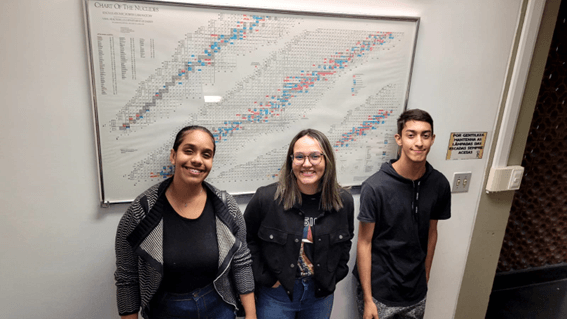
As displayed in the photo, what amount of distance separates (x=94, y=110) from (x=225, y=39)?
0.60 metres

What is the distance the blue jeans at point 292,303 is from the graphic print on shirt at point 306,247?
41mm

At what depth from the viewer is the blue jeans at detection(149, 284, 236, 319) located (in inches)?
48.2

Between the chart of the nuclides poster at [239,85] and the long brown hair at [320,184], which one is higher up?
the chart of the nuclides poster at [239,85]

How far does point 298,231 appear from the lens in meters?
1.37

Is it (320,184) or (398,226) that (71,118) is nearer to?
(320,184)

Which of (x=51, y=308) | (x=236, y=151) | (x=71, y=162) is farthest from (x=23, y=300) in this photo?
(x=236, y=151)

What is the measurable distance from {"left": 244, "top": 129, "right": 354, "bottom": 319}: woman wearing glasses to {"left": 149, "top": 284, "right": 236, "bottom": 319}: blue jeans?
0.23 m

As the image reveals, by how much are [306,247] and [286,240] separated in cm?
10

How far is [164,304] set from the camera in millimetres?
1227

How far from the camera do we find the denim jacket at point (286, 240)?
53.8 inches

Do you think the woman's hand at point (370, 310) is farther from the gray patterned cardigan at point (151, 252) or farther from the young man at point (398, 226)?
the gray patterned cardigan at point (151, 252)

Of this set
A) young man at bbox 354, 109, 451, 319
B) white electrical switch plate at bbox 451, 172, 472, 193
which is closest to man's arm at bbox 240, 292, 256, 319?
young man at bbox 354, 109, 451, 319

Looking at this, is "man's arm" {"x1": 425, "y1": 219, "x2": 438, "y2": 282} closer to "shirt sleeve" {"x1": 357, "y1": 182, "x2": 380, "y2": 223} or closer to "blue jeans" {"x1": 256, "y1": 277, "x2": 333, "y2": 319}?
"shirt sleeve" {"x1": 357, "y1": 182, "x2": 380, "y2": 223}

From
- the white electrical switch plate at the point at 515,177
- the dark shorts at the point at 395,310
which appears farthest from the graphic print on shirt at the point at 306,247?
the white electrical switch plate at the point at 515,177
